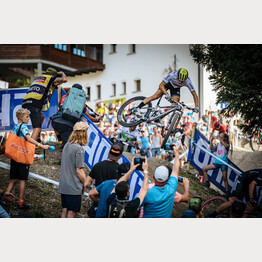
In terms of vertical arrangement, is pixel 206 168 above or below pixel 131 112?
below

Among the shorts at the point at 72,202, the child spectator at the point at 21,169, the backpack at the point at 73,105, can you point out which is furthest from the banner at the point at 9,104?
the shorts at the point at 72,202

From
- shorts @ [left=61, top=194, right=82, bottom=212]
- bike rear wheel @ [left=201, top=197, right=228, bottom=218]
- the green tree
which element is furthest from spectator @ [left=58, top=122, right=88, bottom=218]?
the green tree

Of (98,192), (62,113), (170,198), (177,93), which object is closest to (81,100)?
(62,113)

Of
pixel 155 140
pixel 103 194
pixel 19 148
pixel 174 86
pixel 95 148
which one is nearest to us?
pixel 103 194

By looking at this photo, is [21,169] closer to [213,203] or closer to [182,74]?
[182,74]

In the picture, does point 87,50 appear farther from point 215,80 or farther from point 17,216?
point 17,216

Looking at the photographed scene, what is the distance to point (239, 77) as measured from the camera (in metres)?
8.50

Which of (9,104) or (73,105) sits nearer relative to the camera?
(73,105)

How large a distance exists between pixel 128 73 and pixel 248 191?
36.0 feet

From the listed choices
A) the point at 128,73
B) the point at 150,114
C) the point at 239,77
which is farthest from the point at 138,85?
the point at 239,77

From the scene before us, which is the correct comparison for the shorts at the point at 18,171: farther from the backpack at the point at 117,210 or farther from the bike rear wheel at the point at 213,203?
the bike rear wheel at the point at 213,203

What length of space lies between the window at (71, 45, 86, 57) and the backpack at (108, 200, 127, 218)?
64.3ft

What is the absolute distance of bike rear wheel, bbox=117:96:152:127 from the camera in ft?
31.2

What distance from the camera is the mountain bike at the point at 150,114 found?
346 inches
